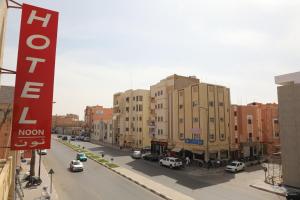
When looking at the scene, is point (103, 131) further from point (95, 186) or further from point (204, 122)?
point (95, 186)

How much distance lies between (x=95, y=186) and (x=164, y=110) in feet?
104

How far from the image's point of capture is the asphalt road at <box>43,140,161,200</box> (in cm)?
2295

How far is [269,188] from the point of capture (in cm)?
2695

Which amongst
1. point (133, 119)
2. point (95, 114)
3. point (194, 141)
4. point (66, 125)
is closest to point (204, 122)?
point (194, 141)

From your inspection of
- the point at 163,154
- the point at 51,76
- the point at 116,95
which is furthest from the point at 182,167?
the point at 116,95

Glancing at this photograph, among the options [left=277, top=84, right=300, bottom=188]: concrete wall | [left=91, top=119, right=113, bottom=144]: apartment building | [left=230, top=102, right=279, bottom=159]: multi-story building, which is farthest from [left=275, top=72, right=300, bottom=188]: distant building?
[left=91, top=119, right=113, bottom=144]: apartment building

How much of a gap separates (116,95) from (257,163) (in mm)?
49917

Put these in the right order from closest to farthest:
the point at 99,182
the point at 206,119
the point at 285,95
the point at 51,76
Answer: the point at 51,76, the point at 99,182, the point at 285,95, the point at 206,119

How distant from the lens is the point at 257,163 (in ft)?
143

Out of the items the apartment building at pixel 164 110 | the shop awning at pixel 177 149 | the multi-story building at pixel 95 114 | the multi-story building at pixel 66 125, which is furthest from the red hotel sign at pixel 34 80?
the multi-story building at pixel 66 125

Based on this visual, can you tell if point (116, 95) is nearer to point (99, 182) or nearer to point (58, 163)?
point (58, 163)

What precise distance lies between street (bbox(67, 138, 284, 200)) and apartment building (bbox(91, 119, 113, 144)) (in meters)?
46.1

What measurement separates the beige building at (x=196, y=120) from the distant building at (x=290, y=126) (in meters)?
12.8

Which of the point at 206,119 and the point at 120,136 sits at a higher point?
the point at 206,119
